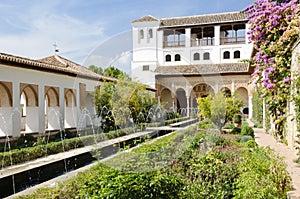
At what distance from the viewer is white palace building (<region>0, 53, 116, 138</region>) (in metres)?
13.0

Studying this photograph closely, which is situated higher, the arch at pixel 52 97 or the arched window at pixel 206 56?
the arched window at pixel 206 56

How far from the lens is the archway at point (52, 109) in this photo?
17.2 metres

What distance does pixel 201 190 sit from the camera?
4.87 meters

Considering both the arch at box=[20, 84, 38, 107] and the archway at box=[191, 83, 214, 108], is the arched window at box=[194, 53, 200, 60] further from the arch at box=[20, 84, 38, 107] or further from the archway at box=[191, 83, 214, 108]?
the arch at box=[20, 84, 38, 107]

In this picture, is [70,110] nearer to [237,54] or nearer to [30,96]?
[30,96]

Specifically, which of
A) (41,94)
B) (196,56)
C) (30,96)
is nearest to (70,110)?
(30,96)

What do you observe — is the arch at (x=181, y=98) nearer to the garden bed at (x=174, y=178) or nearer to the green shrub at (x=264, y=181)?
the garden bed at (x=174, y=178)

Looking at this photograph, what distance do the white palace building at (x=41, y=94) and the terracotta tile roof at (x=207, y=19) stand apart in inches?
721

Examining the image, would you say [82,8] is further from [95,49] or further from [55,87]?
[55,87]

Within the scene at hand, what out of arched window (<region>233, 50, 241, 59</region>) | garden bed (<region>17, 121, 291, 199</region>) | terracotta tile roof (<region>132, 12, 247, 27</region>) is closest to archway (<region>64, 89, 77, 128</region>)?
garden bed (<region>17, 121, 291, 199</region>)

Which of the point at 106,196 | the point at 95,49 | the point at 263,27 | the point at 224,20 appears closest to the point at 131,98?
the point at 263,27

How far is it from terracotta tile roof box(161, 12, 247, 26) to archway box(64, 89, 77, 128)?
59.1ft

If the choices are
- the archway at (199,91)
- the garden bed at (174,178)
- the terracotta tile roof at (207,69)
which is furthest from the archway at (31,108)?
the archway at (199,91)

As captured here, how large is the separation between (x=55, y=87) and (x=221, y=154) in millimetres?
12157
